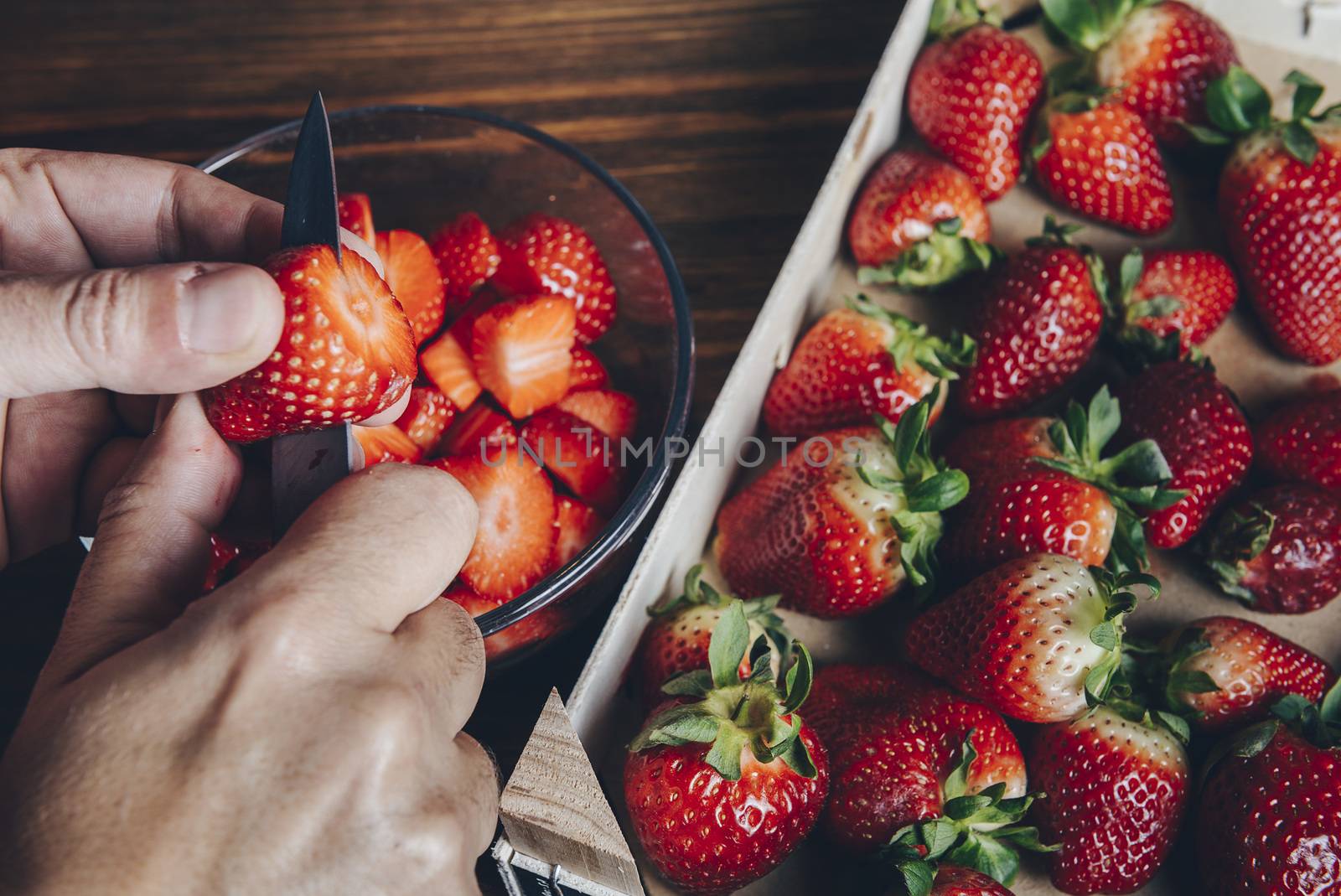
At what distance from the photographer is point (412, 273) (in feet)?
3.27

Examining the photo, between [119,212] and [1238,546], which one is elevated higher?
[119,212]

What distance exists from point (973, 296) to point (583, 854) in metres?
0.67

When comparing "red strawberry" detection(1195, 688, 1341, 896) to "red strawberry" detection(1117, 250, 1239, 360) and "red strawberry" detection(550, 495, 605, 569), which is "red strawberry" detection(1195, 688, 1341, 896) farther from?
"red strawberry" detection(550, 495, 605, 569)

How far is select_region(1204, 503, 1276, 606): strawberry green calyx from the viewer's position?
2.91ft

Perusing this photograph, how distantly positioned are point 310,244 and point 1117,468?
702 mm

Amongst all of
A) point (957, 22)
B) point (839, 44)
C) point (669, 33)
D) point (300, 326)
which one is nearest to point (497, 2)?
point (669, 33)

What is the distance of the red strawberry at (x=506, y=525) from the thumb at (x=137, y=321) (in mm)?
313

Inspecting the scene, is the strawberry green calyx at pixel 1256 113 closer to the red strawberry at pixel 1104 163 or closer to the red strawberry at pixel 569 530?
the red strawberry at pixel 1104 163

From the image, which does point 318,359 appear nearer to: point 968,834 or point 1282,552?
point 968,834

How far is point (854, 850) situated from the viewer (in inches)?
30.6

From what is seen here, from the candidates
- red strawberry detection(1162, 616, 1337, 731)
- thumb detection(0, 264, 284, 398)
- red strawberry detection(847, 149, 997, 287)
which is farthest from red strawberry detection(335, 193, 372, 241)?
red strawberry detection(1162, 616, 1337, 731)

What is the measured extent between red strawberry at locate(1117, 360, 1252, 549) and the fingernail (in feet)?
2.50

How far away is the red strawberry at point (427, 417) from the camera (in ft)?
3.18

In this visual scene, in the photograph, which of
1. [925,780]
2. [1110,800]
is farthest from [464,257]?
[1110,800]
